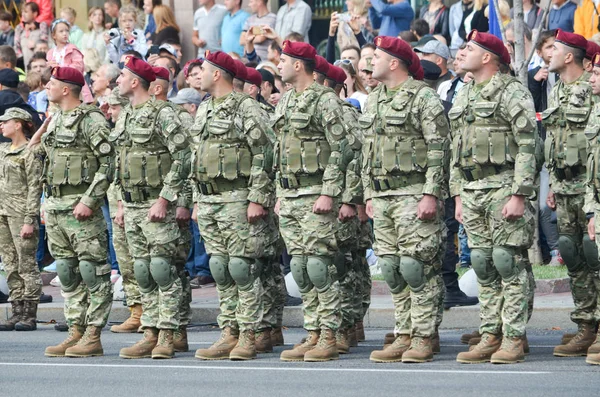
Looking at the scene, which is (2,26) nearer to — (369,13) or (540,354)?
(369,13)

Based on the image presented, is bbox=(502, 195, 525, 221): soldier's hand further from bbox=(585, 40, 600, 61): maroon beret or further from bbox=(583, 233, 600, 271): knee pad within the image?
bbox=(585, 40, 600, 61): maroon beret

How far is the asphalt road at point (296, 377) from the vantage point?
32.2 feet

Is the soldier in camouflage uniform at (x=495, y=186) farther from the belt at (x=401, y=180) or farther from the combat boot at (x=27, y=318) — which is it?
the combat boot at (x=27, y=318)

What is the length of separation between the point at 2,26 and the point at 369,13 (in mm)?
7389

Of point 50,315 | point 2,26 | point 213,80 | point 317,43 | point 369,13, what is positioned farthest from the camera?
point 2,26

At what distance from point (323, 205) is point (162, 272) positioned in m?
1.54

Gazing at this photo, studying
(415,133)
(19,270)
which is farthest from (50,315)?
(415,133)

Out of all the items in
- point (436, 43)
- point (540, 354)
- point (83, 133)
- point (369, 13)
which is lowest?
point (540, 354)

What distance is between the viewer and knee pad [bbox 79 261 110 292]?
12.3 m

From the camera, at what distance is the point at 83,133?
1238 centimetres

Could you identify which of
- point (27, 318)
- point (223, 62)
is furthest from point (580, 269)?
point (27, 318)

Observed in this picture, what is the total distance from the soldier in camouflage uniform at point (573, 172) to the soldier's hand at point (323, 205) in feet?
5.63

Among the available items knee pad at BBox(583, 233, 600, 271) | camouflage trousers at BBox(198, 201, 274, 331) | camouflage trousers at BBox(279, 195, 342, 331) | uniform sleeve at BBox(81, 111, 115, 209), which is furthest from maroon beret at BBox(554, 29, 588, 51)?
uniform sleeve at BBox(81, 111, 115, 209)

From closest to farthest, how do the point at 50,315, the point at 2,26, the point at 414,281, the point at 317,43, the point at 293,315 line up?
1. the point at 414,281
2. the point at 293,315
3. the point at 50,315
4. the point at 317,43
5. the point at 2,26
